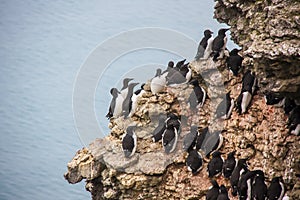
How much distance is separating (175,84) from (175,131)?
1.10m

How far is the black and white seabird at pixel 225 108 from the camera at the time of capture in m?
10.4

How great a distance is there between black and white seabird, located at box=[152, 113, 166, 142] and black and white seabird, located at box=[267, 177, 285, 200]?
2003mm

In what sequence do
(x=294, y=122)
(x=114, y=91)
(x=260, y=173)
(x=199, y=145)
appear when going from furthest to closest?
(x=114, y=91) → (x=199, y=145) → (x=294, y=122) → (x=260, y=173)

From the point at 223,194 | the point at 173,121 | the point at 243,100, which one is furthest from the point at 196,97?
the point at 223,194

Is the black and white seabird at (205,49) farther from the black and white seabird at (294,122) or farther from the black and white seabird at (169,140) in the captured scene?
the black and white seabird at (294,122)

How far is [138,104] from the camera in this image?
11133mm

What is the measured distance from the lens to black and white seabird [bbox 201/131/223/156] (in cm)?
1011

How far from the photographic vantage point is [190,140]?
10.4 meters

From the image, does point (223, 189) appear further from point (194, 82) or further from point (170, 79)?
point (170, 79)

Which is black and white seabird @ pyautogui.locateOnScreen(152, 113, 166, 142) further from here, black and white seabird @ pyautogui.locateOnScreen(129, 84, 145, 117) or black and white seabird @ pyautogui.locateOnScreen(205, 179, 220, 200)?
black and white seabird @ pyautogui.locateOnScreen(205, 179, 220, 200)

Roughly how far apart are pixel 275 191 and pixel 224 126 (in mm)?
1592

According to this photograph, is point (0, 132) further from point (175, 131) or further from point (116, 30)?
point (175, 131)

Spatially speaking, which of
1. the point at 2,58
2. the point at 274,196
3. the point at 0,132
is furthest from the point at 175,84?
the point at 2,58

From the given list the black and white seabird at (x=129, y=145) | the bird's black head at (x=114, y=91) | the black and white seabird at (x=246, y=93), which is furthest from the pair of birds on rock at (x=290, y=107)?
the bird's black head at (x=114, y=91)
